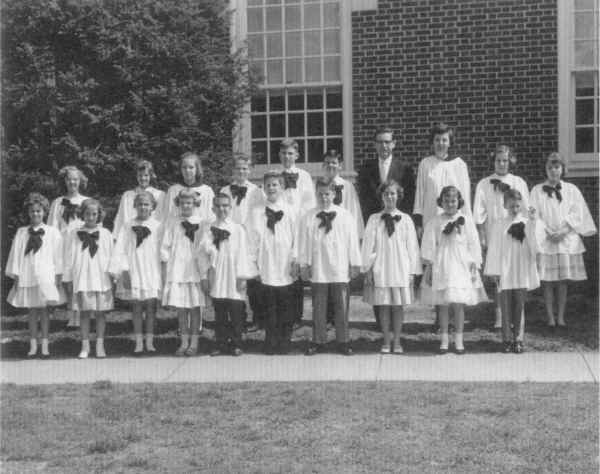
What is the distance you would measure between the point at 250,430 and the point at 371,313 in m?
4.96

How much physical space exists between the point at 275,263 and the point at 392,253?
1118 millimetres

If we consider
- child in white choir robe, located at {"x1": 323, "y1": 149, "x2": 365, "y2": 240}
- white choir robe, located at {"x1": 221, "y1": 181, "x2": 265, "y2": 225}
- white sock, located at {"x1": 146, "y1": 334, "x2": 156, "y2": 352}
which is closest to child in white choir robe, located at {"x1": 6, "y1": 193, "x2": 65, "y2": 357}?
white sock, located at {"x1": 146, "y1": 334, "x2": 156, "y2": 352}

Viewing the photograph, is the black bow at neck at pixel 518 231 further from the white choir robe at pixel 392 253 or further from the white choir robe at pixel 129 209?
the white choir robe at pixel 129 209

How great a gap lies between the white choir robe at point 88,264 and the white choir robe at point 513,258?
362 cm

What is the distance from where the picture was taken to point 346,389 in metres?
7.20

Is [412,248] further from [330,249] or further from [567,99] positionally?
[567,99]

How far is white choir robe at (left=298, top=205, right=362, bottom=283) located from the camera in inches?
346

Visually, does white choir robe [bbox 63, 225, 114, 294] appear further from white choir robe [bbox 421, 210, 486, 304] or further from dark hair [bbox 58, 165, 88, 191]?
white choir robe [bbox 421, 210, 486, 304]

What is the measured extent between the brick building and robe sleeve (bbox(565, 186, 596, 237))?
2.26 m

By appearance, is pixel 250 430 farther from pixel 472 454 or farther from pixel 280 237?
pixel 280 237

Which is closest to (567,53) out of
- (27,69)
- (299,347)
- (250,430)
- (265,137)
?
(265,137)

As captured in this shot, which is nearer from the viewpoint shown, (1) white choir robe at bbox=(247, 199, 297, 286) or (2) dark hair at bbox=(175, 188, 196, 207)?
(1) white choir robe at bbox=(247, 199, 297, 286)

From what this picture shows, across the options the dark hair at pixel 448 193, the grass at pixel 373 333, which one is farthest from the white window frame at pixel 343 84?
the dark hair at pixel 448 193

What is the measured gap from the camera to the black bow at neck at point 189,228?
9.06 metres
